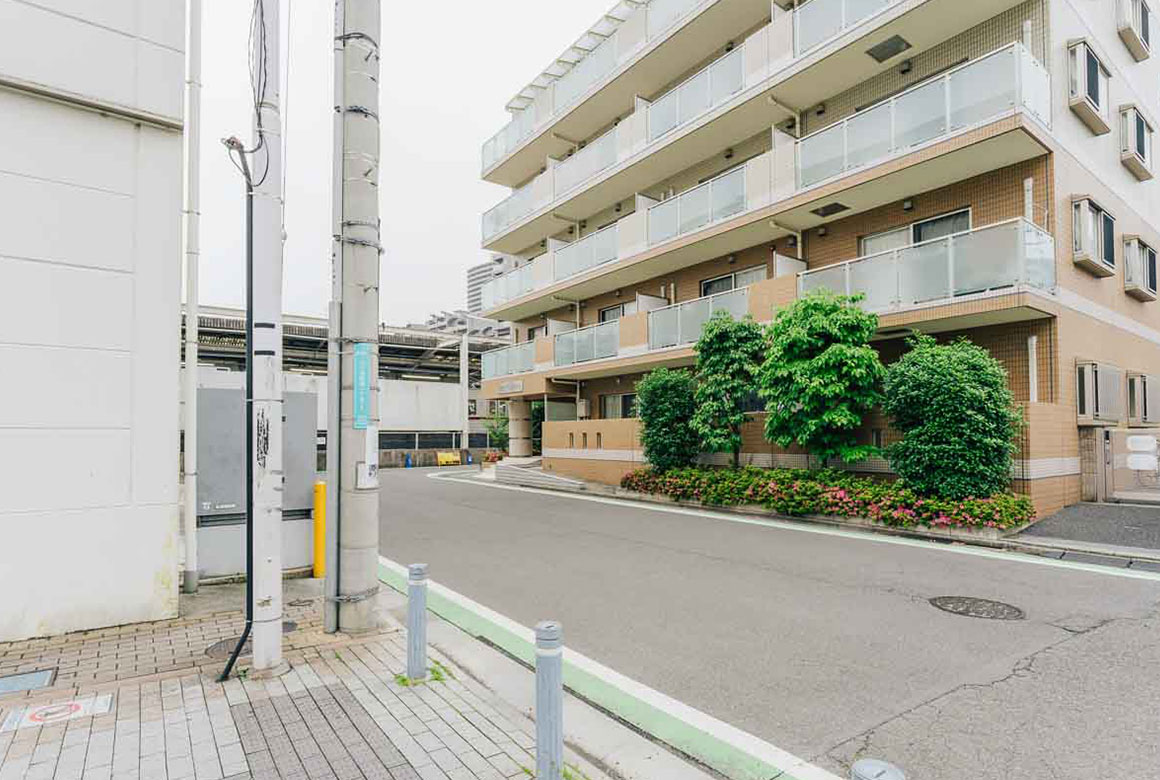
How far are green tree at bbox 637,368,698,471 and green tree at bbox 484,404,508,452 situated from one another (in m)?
19.6

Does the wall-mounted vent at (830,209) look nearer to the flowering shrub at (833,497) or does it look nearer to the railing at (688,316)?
the railing at (688,316)

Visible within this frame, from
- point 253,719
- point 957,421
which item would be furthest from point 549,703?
point 957,421

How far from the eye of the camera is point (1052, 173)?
1155 cm

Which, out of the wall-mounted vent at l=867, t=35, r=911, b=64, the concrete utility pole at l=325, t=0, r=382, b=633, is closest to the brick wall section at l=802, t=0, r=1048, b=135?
the wall-mounted vent at l=867, t=35, r=911, b=64

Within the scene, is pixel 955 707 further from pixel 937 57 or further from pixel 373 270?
pixel 937 57

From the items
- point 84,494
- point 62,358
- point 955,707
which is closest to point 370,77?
point 62,358

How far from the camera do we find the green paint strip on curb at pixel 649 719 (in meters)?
3.27

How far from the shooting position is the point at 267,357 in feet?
14.3

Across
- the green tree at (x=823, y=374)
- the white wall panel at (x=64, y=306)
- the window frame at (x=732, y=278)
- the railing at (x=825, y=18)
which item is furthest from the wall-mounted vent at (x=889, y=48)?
the white wall panel at (x=64, y=306)

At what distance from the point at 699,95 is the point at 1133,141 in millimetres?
10110

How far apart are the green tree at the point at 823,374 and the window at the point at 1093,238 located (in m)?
4.19

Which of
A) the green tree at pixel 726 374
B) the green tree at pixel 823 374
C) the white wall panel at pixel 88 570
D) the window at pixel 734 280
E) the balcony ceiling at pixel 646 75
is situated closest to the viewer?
the white wall panel at pixel 88 570

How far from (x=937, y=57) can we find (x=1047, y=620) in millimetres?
12263

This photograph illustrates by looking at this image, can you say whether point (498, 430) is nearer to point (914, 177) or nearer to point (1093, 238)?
point (914, 177)
